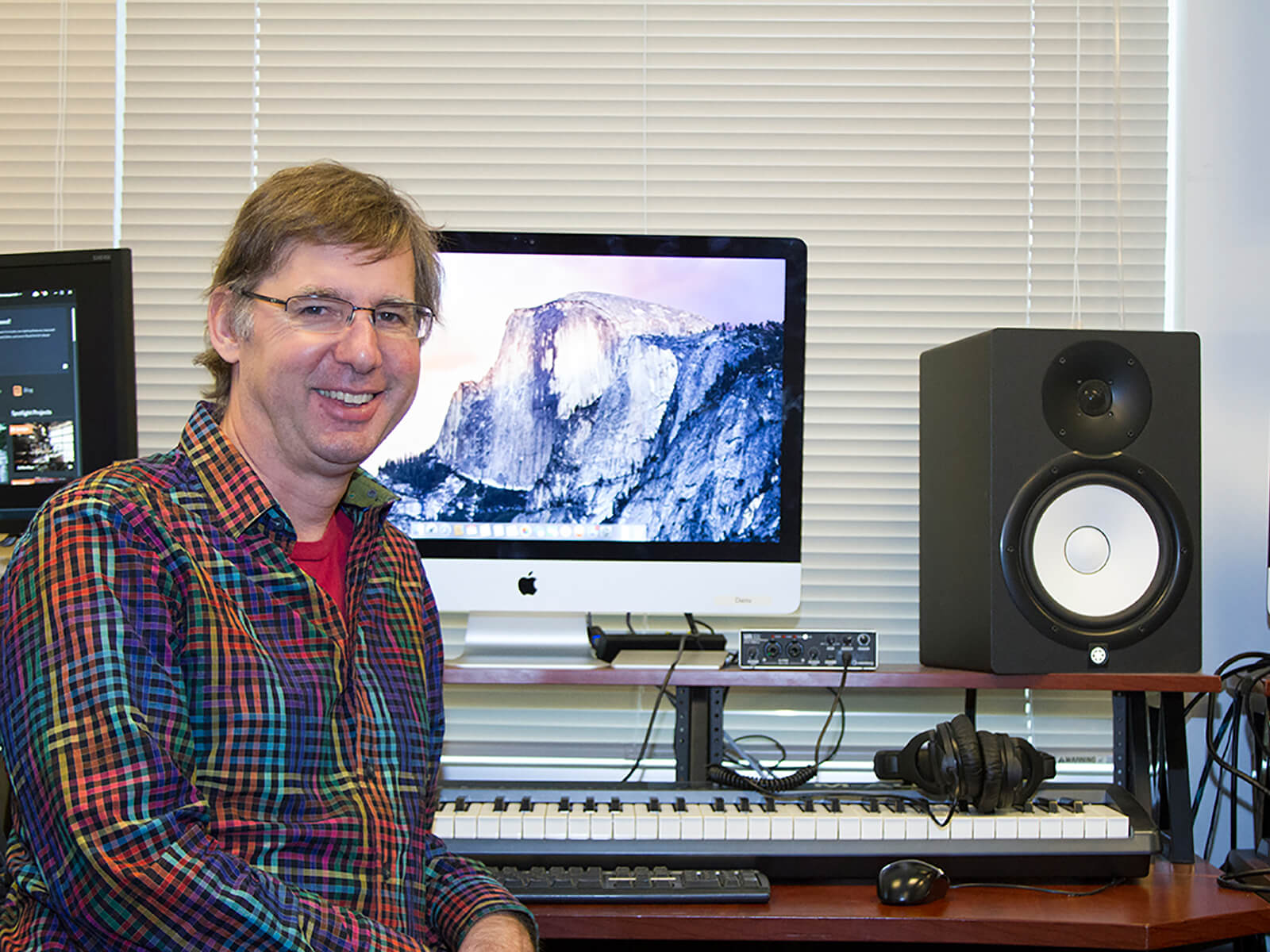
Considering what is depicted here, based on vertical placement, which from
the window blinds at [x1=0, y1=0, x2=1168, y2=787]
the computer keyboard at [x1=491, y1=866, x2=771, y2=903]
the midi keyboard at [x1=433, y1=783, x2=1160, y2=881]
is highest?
the window blinds at [x1=0, y1=0, x2=1168, y2=787]

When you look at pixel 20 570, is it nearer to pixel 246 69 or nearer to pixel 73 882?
pixel 73 882

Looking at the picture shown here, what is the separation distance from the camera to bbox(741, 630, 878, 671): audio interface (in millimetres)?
1630

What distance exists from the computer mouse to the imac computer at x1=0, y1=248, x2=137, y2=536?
1.13m

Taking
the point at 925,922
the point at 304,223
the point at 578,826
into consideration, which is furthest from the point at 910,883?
the point at 304,223

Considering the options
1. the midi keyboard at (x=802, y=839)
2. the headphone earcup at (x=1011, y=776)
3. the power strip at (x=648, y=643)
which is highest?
the power strip at (x=648, y=643)

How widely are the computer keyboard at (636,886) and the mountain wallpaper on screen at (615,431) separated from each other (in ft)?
1.75

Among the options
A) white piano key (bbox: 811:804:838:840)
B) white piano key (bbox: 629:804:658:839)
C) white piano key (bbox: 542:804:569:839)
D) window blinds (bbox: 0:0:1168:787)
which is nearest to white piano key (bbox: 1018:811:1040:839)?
white piano key (bbox: 811:804:838:840)

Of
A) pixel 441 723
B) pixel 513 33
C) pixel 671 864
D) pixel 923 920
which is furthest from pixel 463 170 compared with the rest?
pixel 923 920

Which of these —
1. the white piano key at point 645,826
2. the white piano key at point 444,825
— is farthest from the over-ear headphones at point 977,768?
the white piano key at point 444,825

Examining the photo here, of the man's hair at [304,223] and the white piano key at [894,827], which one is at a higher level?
the man's hair at [304,223]

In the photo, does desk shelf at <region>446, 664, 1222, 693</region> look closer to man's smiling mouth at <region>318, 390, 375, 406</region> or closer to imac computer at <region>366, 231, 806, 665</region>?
imac computer at <region>366, 231, 806, 665</region>

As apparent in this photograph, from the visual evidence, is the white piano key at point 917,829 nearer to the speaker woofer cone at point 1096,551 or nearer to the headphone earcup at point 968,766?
the headphone earcup at point 968,766

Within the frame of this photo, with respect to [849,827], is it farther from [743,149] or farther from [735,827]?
[743,149]

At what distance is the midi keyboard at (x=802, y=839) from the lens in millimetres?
1351
